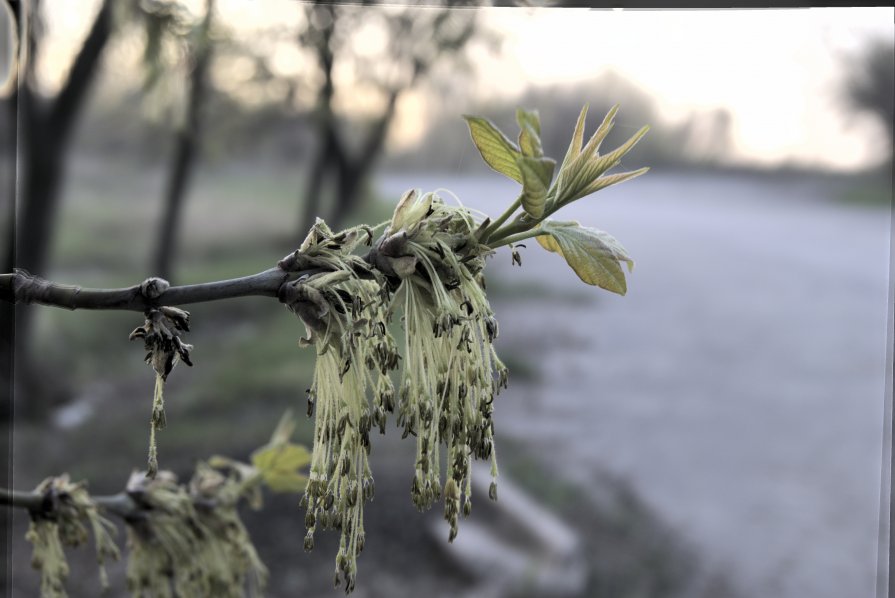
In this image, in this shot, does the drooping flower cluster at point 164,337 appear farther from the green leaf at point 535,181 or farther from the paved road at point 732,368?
the paved road at point 732,368

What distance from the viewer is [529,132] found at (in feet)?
0.92

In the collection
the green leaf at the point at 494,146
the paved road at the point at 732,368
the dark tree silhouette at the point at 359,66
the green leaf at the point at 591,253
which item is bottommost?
the paved road at the point at 732,368

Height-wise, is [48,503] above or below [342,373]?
below

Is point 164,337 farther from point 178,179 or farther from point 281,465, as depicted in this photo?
point 178,179

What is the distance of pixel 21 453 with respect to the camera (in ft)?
6.20

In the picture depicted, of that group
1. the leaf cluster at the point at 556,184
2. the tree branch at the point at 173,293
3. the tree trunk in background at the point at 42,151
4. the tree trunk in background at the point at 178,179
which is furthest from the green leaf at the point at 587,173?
the tree trunk in background at the point at 178,179

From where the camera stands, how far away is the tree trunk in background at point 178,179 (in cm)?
198

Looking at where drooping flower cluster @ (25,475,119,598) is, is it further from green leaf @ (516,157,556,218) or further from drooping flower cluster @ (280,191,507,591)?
green leaf @ (516,157,556,218)

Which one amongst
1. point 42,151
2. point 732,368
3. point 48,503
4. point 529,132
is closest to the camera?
point 529,132

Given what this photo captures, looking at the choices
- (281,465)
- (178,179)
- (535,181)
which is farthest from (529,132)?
(178,179)

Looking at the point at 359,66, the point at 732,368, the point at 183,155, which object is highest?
the point at 359,66

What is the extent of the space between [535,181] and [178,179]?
1.89 m

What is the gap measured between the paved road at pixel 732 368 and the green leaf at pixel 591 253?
153 cm

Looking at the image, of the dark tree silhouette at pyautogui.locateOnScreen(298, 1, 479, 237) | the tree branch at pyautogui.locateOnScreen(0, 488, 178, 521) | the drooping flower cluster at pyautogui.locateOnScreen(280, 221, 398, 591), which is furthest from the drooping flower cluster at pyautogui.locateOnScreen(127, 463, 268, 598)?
the dark tree silhouette at pyautogui.locateOnScreen(298, 1, 479, 237)
